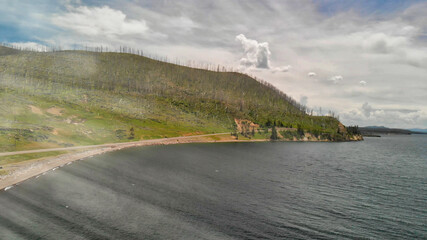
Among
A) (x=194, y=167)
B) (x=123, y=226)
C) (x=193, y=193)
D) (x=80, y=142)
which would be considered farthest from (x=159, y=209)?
(x=80, y=142)

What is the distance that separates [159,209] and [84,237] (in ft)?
40.4

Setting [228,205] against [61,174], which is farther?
[61,174]

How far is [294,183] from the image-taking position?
62.3 meters

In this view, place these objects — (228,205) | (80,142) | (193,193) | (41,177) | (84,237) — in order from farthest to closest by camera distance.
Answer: (80,142)
(41,177)
(193,193)
(228,205)
(84,237)

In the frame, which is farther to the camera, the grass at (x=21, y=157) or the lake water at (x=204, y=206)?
the grass at (x=21, y=157)

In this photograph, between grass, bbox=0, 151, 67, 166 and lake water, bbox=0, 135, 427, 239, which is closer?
lake water, bbox=0, 135, 427, 239

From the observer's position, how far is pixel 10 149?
78.6 metres

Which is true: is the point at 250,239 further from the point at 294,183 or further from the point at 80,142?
the point at 80,142

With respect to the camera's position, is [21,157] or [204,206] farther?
[21,157]

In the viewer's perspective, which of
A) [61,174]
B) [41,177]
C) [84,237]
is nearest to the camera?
[84,237]

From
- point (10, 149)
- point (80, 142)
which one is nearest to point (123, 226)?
point (10, 149)

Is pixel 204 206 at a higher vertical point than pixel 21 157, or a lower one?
lower

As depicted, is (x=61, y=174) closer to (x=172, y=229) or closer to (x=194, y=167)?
(x=194, y=167)

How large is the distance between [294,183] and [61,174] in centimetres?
5592
